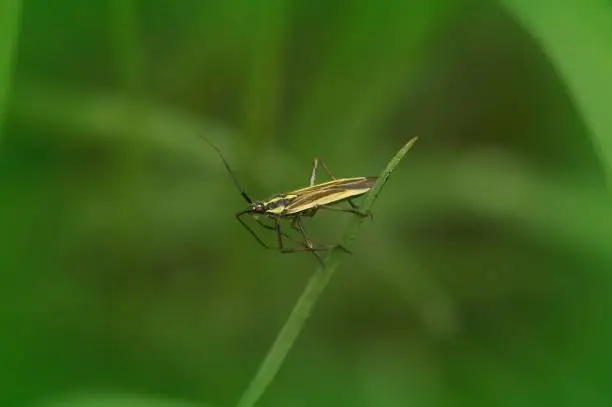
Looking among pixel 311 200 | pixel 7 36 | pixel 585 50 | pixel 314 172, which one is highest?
pixel 314 172

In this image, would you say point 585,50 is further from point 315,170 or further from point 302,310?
point 315,170

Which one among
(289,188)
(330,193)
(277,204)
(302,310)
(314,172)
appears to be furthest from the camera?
(289,188)

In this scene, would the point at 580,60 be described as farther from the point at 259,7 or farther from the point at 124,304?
the point at 124,304

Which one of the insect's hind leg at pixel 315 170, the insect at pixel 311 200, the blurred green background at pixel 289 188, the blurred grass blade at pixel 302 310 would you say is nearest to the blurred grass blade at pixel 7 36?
the blurred grass blade at pixel 302 310

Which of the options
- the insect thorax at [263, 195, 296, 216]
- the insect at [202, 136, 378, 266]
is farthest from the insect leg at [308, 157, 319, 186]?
the insect thorax at [263, 195, 296, 216]

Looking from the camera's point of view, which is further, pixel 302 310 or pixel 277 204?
pixel 277 204

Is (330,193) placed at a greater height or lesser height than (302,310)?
greater

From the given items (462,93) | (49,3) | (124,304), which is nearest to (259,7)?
(49,3)

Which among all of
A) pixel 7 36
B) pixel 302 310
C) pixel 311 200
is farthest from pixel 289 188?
pixel 7 36
